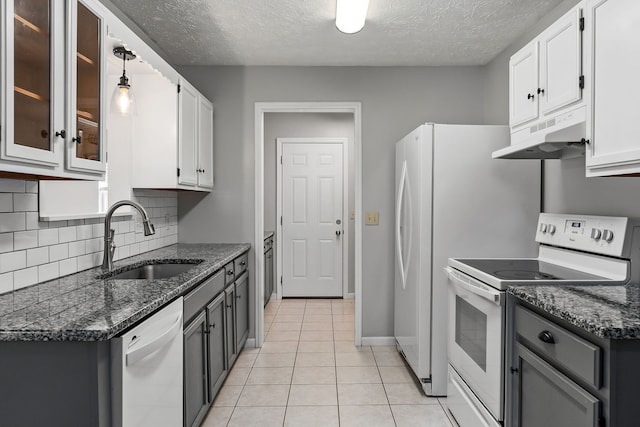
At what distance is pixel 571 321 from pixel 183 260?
7.11 feet

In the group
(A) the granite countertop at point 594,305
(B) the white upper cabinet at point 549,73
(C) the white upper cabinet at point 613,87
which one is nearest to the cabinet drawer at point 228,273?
(A) the granite countertop at point 594,305

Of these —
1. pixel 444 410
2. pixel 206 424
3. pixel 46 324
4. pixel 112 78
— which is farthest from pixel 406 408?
pixel 112 78

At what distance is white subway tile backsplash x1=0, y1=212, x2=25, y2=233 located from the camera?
1640 mm

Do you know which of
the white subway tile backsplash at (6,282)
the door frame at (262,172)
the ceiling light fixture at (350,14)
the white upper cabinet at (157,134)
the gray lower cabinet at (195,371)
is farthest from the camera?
the door frame at (262,172)

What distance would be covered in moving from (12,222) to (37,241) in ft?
0.53

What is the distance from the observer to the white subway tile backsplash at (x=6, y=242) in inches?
64.0

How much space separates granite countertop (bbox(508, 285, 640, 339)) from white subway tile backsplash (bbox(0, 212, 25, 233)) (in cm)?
212

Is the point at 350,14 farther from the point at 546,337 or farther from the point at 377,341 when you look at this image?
the point at 377,341

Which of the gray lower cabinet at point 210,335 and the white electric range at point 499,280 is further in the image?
the gray lower cabinet at point 210,335

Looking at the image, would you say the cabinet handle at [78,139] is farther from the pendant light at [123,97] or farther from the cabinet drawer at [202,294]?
the cabinet drawer at [202,294]

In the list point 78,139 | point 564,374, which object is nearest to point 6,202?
point 78,139

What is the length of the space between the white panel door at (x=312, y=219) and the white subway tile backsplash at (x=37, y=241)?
2922 mm

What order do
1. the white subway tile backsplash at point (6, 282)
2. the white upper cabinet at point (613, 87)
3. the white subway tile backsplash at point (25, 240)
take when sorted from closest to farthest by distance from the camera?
the white upper cabinet at point (613, 87) → the white subway tile backsplash at point (6, 282) → the white subway tile backsplash at point (25, 240)

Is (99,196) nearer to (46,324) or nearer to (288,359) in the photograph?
(46,324)
